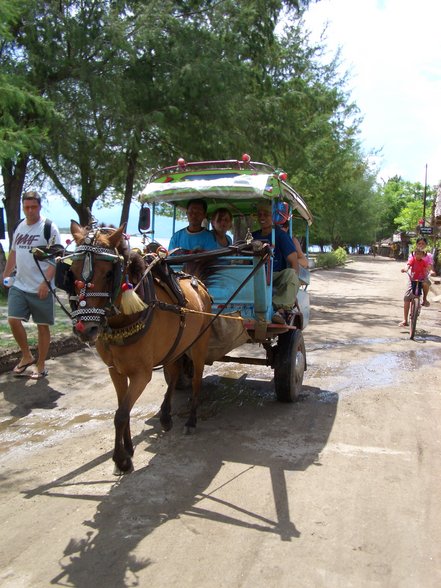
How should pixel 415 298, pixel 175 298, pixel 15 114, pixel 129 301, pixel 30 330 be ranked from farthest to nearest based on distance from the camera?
pixel 415 298, pixel 15 114, pixel 30 330, pixel 175 298, pixel 129 301

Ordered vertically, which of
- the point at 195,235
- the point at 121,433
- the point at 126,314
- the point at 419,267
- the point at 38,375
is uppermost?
the point at 195,235

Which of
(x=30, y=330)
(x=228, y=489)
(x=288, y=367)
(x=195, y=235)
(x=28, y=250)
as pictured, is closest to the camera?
(x=228, y=489)

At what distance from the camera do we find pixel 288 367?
5578 mm

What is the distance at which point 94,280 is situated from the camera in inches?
131

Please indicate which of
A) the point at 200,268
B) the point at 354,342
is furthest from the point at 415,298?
the point at 200,268

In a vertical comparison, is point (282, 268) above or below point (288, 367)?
above

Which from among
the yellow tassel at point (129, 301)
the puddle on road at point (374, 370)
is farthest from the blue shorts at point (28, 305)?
the puddle on road at point (374, 370)

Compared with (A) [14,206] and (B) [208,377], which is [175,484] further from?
(A) [14,206]

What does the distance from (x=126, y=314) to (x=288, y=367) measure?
2.48 m

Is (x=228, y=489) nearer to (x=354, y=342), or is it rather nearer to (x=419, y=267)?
(x=354, y=342)

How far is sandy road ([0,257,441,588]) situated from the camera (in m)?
2.86

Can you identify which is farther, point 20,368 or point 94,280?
point 20,368

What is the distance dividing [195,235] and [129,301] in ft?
7.39

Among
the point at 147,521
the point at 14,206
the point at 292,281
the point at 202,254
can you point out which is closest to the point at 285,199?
the point at 292,281
